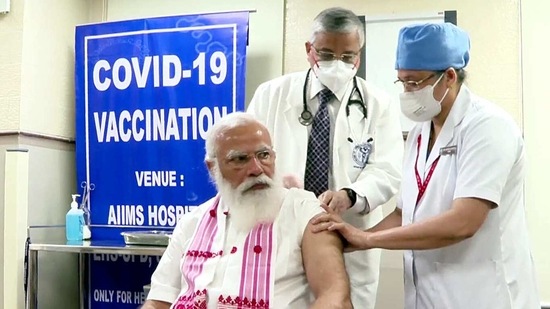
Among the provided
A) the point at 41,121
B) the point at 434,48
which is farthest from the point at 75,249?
the point at 434,48

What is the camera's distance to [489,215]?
67.5 inches

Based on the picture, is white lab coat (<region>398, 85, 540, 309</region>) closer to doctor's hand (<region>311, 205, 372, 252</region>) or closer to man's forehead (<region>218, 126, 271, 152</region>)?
doctor's hand (<region>311, 205, 372, 252</region>)

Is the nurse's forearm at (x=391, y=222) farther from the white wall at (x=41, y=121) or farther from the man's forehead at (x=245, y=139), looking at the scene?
the white wall at (x=41, y=121)

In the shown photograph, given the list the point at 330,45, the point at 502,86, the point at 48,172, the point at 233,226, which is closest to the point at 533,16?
the point at 502,86

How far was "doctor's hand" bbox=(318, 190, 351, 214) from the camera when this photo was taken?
2.01 metres

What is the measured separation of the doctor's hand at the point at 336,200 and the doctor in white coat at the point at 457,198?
0.11 m

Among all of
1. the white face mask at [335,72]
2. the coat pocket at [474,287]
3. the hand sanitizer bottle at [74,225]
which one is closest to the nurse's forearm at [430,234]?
the coat pocket at [474,287]

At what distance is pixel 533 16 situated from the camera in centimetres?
322

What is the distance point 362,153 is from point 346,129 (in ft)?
0.35

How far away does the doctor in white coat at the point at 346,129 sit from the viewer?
213 centimetres

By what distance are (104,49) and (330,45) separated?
2008 millimetres

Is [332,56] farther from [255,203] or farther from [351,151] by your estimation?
[255,203]

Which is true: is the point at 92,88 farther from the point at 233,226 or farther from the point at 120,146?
the point at 233,226

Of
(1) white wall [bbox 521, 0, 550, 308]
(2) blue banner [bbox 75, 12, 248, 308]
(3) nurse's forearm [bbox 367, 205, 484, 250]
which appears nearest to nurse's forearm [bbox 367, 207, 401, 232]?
(3) nurse's forearm [bbox 367, 205, 484, 250]
